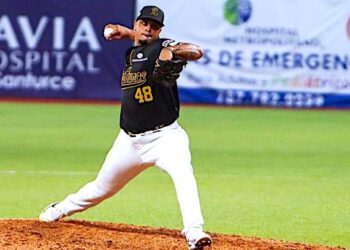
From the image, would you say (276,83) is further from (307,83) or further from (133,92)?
(133,92)

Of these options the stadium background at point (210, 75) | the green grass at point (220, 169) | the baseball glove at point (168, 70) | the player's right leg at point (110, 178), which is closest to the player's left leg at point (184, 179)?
the player's right leg at point (110, 178)

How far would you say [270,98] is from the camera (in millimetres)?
22297

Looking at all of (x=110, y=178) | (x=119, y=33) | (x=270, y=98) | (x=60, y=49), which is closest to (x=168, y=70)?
(x=119, y=33)

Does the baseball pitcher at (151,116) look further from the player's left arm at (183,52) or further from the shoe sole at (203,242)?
the shoe sole at (203,242)

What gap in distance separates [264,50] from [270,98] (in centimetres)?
107

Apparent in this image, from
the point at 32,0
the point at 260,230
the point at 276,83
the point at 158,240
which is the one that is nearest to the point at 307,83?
the point at 276,83

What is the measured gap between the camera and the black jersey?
7.90 m

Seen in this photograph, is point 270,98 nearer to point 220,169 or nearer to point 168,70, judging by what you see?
point 220,169

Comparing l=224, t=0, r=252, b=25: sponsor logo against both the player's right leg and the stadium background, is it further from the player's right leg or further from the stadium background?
the player's right leg

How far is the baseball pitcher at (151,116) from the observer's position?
25.1ft

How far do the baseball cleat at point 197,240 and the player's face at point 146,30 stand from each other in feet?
5.32

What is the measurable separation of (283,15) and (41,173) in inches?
415

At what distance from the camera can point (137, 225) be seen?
30.5 ft

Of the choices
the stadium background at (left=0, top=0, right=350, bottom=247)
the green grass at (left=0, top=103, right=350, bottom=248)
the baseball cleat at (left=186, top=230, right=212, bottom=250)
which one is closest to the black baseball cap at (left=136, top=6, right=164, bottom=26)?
the baseball cleat at (left=186, top=230, right=212, bottom=250)
